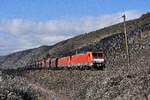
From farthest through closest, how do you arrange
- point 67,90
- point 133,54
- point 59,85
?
point 133,54
point 59,85
point 67,90

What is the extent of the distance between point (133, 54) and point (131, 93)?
158 ft

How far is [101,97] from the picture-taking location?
32.6 meters

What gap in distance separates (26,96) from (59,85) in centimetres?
2510

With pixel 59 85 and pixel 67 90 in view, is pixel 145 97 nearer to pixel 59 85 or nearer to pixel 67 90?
pixel 67 90

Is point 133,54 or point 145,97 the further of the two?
point 133,54

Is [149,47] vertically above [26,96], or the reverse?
[149,47]

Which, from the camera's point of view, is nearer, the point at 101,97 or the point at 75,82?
the point at 101,97

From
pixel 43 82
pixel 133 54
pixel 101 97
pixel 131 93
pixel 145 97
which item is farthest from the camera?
pixel 133 54

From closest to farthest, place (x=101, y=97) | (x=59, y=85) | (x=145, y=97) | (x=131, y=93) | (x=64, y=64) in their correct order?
(x=145, y=97) → (x=131, y=93) → (x=101, y=97) → (x=59, y=85) → (x=64, y=64)

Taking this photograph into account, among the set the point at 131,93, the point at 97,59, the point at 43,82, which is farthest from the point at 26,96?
the point at 97,59

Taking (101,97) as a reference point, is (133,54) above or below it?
above

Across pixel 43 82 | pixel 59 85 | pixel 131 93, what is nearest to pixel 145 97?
pixel 131 93

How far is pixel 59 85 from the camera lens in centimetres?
5334

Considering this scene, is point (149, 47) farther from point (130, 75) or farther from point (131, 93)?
point (131, 93)
